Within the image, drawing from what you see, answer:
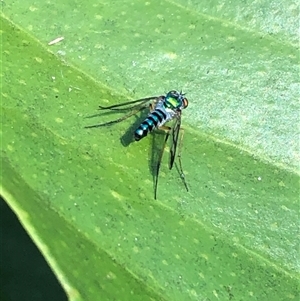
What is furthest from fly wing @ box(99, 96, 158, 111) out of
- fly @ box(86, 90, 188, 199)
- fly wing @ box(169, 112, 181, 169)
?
fly wing @ box(169, 112, 181, 169)

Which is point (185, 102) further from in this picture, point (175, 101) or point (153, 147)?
point (153, 147)

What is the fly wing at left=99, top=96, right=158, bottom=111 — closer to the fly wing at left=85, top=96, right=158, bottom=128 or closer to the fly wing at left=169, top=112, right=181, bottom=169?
the fly wing at left=85, top=96, right=158, bottom=128

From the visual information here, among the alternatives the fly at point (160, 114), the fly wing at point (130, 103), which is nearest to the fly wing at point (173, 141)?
the fly at point (160, 114)

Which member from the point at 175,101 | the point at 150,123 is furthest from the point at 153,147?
the point at 175,101

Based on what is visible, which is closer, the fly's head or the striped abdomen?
the fly's head

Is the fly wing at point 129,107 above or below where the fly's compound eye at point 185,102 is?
below

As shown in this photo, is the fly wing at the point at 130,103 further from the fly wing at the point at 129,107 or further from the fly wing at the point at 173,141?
the fly wing at the point at 173,141
